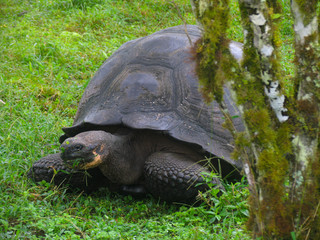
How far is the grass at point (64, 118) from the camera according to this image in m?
2.93

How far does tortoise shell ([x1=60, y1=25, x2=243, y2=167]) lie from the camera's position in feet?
11.6

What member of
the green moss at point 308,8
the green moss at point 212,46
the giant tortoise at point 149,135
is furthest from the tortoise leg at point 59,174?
the green moss at point 308,8

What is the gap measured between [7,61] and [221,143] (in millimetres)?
3464

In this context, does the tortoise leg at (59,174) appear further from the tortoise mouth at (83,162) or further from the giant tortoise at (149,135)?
the tortoise mouth at (83,162)

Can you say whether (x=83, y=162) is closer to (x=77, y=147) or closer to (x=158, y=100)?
(x=77, y=147)

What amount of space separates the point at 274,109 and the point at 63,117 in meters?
3.21

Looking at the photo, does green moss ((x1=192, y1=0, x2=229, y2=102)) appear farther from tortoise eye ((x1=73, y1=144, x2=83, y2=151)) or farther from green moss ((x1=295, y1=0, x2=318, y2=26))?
tortoise eye ((x1=73, y1=144, x2=83, y2=151))

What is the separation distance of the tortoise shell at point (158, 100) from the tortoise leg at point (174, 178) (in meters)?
0.19

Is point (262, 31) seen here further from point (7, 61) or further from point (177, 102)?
point (7, 61)

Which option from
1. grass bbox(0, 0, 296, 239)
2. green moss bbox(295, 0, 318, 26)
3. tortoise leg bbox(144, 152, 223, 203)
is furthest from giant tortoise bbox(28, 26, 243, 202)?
green moss bbox(295, 0, 318, 26)

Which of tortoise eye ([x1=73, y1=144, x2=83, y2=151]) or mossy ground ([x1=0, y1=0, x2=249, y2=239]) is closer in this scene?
mossy ground ([x1=0, y1=0, x2=249, y2=239])

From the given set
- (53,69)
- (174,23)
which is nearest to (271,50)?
(53,69)

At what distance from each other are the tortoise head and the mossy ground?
Answer: 0.31 meters

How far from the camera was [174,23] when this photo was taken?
7570 millimetres
